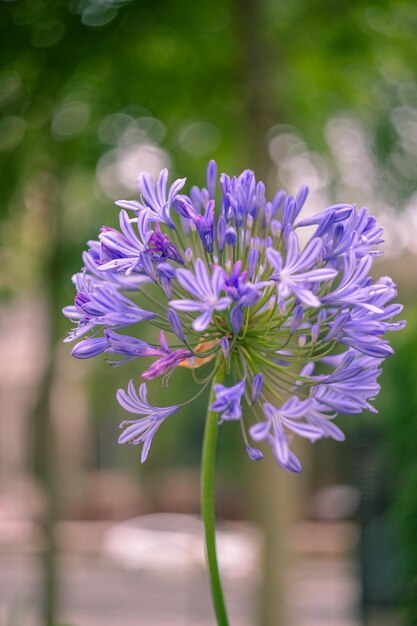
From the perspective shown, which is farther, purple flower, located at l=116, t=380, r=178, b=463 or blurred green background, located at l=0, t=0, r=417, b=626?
Answer: blurred green background, located at l=0, t=0, r=417, b=626

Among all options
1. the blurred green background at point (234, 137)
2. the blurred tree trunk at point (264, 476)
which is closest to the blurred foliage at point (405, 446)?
the blurred green background at point (234, 137)

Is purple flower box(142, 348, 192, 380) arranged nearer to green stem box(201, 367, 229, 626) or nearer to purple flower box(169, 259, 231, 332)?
green stem box(201, 367, 229, 626)

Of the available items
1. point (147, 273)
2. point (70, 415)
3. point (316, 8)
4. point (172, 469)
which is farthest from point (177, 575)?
point (147, 273)

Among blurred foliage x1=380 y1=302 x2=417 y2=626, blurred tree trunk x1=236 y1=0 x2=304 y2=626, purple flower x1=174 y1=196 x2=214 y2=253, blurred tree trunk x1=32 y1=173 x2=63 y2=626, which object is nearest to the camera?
purple flower x1=174 y1=196 x2=214 y2=253

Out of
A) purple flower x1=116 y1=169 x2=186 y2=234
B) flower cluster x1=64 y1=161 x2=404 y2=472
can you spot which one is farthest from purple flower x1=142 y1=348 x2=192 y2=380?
purple flower x1=116 y1=169 x2=186 y2=234

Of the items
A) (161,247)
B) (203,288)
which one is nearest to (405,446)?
(161,247)

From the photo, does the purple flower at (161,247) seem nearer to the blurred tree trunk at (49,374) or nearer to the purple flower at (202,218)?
the purple flower at (202,218)
